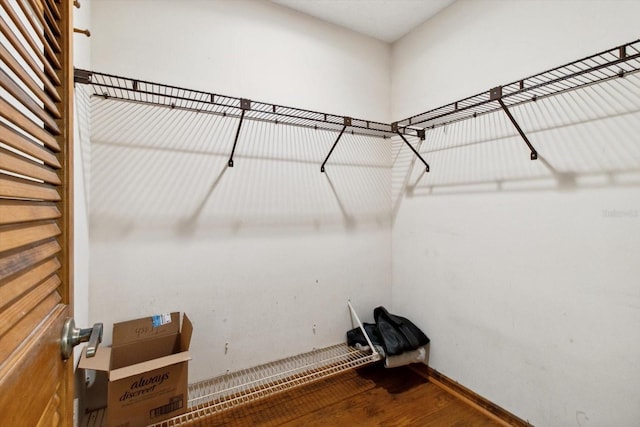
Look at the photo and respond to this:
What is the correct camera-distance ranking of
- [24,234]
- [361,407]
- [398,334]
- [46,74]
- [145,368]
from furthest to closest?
[398,334] → [361,407] → [145,368] → [46,74] → [24,234]

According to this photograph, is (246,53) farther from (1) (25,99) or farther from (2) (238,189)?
(1) (25,99)

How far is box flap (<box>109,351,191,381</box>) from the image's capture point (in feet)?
3.73

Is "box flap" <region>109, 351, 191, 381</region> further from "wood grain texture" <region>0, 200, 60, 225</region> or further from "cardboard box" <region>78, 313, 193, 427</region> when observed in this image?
"wood grain texture" <region>0, 200, 60, 225</region>

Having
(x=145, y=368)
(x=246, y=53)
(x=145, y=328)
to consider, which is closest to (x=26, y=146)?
(x=145, y=368)

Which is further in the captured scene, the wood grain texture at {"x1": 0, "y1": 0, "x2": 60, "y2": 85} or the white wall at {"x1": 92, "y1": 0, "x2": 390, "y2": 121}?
the white wall at {"x1": 92, "y1": 0, "x2": 390, "y2": 121}

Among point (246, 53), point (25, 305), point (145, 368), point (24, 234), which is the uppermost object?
point (246, 53)

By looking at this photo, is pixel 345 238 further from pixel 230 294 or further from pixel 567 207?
pixel 567 207

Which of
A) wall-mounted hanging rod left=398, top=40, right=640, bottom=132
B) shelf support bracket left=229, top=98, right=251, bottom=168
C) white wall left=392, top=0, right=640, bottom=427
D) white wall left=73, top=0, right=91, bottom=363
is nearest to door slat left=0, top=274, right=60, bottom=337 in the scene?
white wall left=73, top=0, right=91, bottom=363

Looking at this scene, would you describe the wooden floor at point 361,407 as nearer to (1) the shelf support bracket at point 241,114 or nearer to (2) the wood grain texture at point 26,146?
(1) the shelf support bracket at point 241,114

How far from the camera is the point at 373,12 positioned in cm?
190

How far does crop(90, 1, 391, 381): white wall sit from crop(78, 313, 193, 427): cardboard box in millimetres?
134

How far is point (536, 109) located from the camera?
142 cm

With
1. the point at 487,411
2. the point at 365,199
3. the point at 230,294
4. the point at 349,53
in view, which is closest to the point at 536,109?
the point at 365,199

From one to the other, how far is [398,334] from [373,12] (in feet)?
6.89
